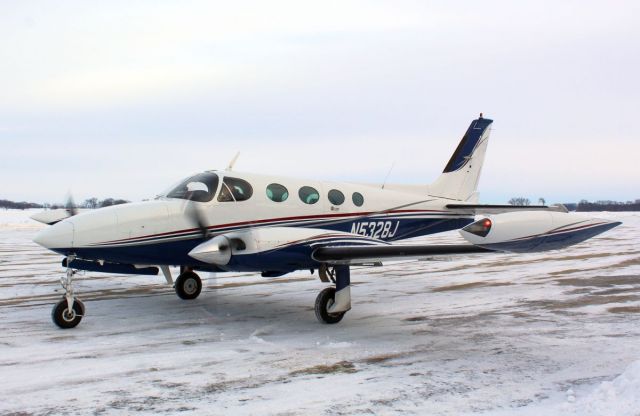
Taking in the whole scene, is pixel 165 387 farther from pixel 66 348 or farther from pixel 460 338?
pixel 460 338

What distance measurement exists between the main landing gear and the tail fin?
6.40 m

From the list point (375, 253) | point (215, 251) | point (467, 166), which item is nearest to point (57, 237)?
point (215, 251)

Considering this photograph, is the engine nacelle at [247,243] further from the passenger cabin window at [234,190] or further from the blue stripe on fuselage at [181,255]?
the passenger cabin window at [234,190]

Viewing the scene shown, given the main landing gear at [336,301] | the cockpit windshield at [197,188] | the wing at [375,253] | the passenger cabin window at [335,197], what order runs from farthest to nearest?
the passenger cabin window at [335,197]
the cockpit windshield at [197,188]
the main landing gear at [336,301]
the wing at [375,253]

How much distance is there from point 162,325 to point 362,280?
7679mm

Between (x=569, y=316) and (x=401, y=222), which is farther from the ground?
(x=401, y=222)

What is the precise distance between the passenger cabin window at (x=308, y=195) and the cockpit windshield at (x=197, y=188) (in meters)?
1.80

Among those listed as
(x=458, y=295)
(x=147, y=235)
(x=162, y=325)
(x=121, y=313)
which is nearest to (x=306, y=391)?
(x=162, y=325)

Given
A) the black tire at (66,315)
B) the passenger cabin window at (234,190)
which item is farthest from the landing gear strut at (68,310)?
the passenger cabin window at (234,190)

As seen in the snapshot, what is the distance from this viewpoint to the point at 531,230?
23.8ft

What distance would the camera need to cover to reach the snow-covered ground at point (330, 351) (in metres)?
6.00

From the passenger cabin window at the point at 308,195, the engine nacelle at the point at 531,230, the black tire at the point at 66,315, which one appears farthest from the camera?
the passenger cabin window at the point at 308,195

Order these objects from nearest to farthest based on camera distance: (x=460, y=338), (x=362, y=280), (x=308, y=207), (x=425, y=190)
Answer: (x=460, y=338), (x=308, y=207), (x=425, y=190), (x=362, y=280)

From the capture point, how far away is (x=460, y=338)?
29.8 ft
